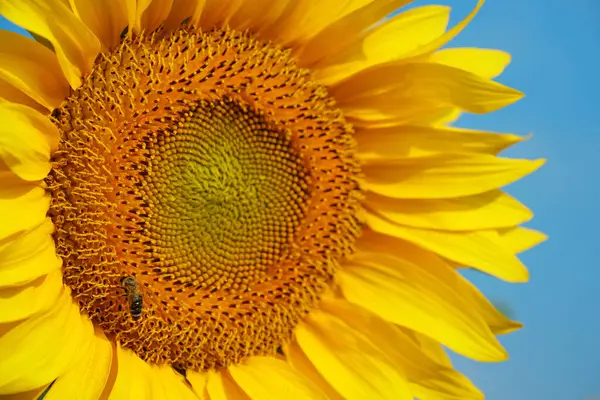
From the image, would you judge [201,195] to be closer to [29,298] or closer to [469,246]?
[29,298]

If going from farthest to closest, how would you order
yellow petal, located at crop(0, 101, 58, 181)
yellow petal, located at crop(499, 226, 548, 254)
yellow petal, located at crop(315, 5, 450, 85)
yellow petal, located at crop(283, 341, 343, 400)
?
yellow petal, located at crop(499, 226, 548, 254), yellow petal, located at crop(283, 341, 343, 400), yellow petal, located at crop(315, 5, 450, 85), yellow petal, located at crop(0, 101, 58, 181)

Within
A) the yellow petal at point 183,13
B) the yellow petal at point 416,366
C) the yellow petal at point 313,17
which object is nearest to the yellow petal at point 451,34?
the yellow petal at point 313,17

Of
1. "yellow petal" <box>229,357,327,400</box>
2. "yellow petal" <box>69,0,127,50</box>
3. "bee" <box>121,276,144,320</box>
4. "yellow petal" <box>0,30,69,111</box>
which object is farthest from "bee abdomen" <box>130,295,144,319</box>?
"yellow petal" <box>69,0,127,50</box>

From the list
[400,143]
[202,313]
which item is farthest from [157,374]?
[400,143]

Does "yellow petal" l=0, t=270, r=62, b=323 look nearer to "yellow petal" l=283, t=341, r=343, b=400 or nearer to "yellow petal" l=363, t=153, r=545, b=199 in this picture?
"yellow petal" l=283, t=341, r=343, b=400

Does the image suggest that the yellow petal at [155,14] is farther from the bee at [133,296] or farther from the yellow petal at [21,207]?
the bee at [133,296]

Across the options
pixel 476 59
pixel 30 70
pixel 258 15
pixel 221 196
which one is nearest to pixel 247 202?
pixel 221 196

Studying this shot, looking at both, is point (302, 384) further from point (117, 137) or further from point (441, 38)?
point (441, 38)
